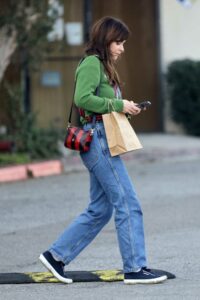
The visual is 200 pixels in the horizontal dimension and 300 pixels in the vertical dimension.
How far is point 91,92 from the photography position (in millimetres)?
6316

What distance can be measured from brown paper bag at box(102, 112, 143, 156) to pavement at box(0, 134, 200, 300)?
0.95m

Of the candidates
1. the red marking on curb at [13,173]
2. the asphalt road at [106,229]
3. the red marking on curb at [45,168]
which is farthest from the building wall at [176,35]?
the red marking on curb at [13,173]

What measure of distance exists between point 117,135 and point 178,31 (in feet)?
34.4

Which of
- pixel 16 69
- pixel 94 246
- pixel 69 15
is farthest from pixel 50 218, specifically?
pixel 69 15

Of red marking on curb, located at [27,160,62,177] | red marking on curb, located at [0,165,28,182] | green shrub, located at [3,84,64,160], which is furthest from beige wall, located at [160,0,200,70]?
red marking on curb, located at [0,165,28,182]

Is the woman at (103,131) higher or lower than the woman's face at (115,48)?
lower

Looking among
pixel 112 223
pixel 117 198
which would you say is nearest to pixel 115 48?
pixel 117 198

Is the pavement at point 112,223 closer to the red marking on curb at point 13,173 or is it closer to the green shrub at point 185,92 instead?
the red marking on curb at point 13,173

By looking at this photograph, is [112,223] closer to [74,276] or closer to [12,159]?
[74,276]

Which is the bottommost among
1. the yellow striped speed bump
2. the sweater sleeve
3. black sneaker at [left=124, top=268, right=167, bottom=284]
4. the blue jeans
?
the yellow striped speed bump

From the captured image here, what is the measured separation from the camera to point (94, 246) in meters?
8.19

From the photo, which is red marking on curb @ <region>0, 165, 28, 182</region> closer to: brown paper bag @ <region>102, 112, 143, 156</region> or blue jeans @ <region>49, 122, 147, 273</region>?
blue jeans @ <region>49, 122, 147, 273</region>

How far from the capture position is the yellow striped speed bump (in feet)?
22.1

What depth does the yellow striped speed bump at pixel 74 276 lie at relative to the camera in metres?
6.74
